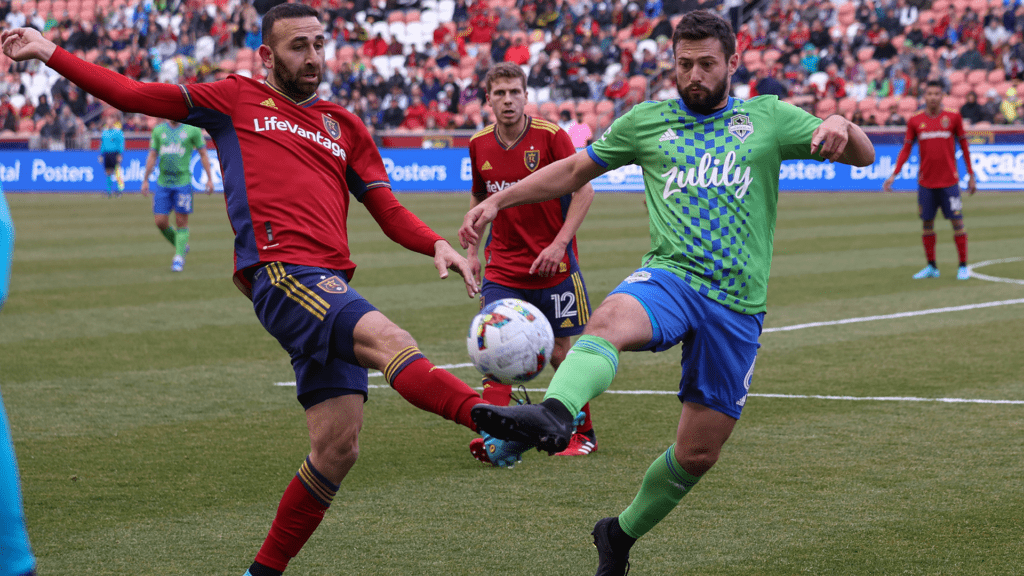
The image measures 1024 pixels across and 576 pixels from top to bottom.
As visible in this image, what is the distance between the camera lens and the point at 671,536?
4980 mm

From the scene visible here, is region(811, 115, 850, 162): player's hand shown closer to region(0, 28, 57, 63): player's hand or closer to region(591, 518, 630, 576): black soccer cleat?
region(591, 518, 630, 576): black soccer cleat

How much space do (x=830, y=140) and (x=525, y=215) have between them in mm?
3060

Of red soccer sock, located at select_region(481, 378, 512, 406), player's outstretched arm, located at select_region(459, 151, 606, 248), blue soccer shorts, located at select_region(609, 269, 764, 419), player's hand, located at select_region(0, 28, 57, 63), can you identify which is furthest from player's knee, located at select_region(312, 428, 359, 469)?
red soccer sock, located at select_region(481, 378, 512, 406)

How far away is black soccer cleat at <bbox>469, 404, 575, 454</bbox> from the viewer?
3.27 metres

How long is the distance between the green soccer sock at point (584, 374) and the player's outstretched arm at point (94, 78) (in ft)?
5.95

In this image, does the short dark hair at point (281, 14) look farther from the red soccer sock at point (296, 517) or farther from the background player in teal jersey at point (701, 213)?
the red soccer sock at point (296, 517)

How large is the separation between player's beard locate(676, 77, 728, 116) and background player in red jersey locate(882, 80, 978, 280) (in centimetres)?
1079

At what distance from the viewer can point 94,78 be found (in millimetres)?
4145

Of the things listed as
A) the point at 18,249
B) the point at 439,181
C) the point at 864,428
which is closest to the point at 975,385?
the point at 864,428

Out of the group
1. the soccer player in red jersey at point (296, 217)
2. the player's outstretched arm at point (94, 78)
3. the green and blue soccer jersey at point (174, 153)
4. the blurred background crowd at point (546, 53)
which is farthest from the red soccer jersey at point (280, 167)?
the blurred background crowd at point (546, 53)

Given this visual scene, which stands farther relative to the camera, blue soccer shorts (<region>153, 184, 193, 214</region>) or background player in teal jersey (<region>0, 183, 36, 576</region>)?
blue soccer shorts (<region>153, 184, 193, 214</region>)

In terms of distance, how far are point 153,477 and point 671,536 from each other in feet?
8.73

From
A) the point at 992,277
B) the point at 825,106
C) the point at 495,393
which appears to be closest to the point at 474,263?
the point at 495,393

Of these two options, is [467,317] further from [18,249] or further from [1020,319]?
[18,249]
